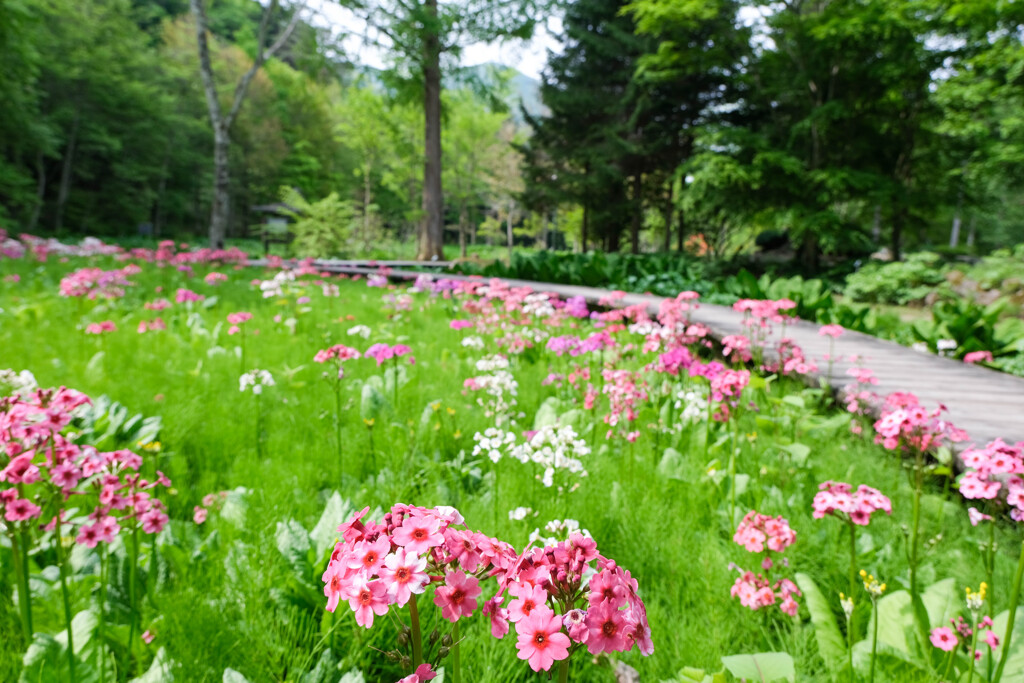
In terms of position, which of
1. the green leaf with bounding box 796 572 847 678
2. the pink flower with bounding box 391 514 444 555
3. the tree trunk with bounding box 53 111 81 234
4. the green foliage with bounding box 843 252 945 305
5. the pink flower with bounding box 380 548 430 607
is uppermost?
the tree trunk with bounding box 53 111 81 234

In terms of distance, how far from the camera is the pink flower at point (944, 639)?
1191 mm

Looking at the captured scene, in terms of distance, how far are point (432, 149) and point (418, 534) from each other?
15.0m

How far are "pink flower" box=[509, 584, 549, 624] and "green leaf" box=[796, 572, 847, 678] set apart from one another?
1208mm

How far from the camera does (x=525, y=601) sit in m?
0.65

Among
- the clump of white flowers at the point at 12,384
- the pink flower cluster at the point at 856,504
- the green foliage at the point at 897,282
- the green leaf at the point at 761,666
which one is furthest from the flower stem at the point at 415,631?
the green foliage at the point at 897,282

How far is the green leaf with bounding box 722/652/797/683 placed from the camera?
106 centimetres

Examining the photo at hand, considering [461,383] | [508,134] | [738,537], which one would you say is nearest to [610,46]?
[461,383]

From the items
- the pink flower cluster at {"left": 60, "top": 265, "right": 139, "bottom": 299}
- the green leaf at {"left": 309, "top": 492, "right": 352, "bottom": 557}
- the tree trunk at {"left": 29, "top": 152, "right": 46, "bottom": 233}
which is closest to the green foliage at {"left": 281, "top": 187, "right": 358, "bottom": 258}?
the tree trunk at {"left": 29, "top": 152, "right": 46, "bottom": 233}

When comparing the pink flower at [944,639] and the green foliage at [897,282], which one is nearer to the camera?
the pink flower at [944,639]

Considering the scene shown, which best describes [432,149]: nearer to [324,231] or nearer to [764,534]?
[324,231]

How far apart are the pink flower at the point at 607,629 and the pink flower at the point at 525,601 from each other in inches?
2.6

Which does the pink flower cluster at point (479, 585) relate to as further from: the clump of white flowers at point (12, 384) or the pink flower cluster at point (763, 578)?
the clump of white flowers at point (12, 384)

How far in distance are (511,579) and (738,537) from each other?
1.22 m

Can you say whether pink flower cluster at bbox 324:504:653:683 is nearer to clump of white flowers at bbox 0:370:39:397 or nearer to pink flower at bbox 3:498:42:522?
pink flower at bbox 3:498:42:522
